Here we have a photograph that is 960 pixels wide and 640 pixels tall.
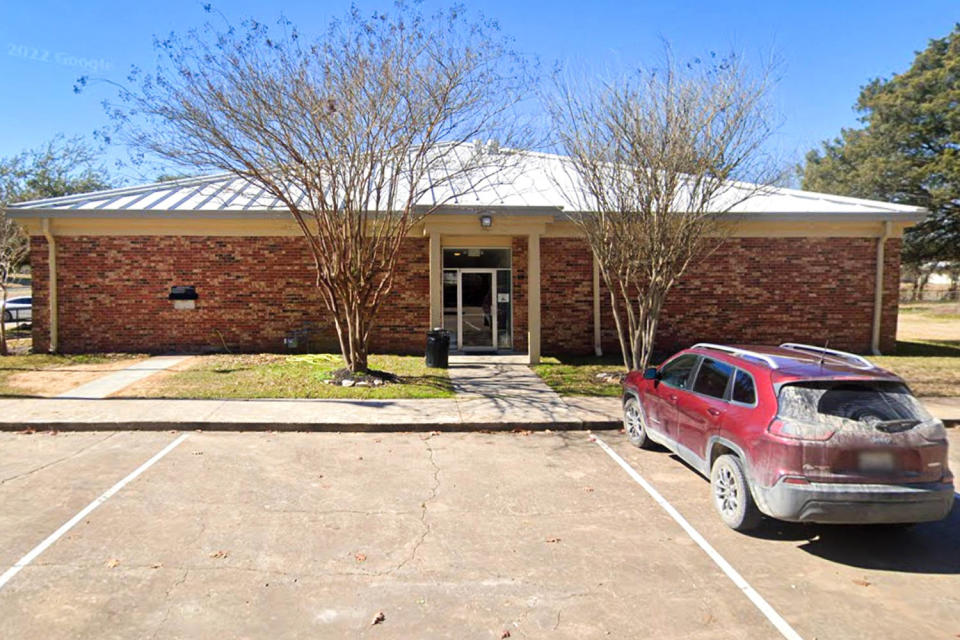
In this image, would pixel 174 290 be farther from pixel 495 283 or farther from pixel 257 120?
pixel 495 283

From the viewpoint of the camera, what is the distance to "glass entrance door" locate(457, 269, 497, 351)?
1628 centimetres

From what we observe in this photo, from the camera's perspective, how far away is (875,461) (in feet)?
15.3

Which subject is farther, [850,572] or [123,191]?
[123,191]

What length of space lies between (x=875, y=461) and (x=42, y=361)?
15.8 m

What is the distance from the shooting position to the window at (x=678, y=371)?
6762mm

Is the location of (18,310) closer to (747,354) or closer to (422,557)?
(422,557)

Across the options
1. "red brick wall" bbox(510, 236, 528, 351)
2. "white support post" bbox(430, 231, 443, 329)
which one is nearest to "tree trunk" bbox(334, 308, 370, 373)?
"white support post" bbox(430, 231, 443, 329)

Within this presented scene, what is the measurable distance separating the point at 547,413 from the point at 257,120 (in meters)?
6.75

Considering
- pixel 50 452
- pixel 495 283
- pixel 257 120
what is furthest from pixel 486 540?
pixel 495 283

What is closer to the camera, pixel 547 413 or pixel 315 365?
pixel 547 413

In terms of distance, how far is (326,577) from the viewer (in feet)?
14.5

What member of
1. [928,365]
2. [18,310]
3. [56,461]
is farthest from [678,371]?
[18,310]

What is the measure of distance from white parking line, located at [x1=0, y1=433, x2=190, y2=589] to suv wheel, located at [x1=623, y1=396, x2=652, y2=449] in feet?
18.7

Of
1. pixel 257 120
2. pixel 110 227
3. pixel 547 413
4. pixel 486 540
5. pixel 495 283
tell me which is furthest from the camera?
pixel 495 283
